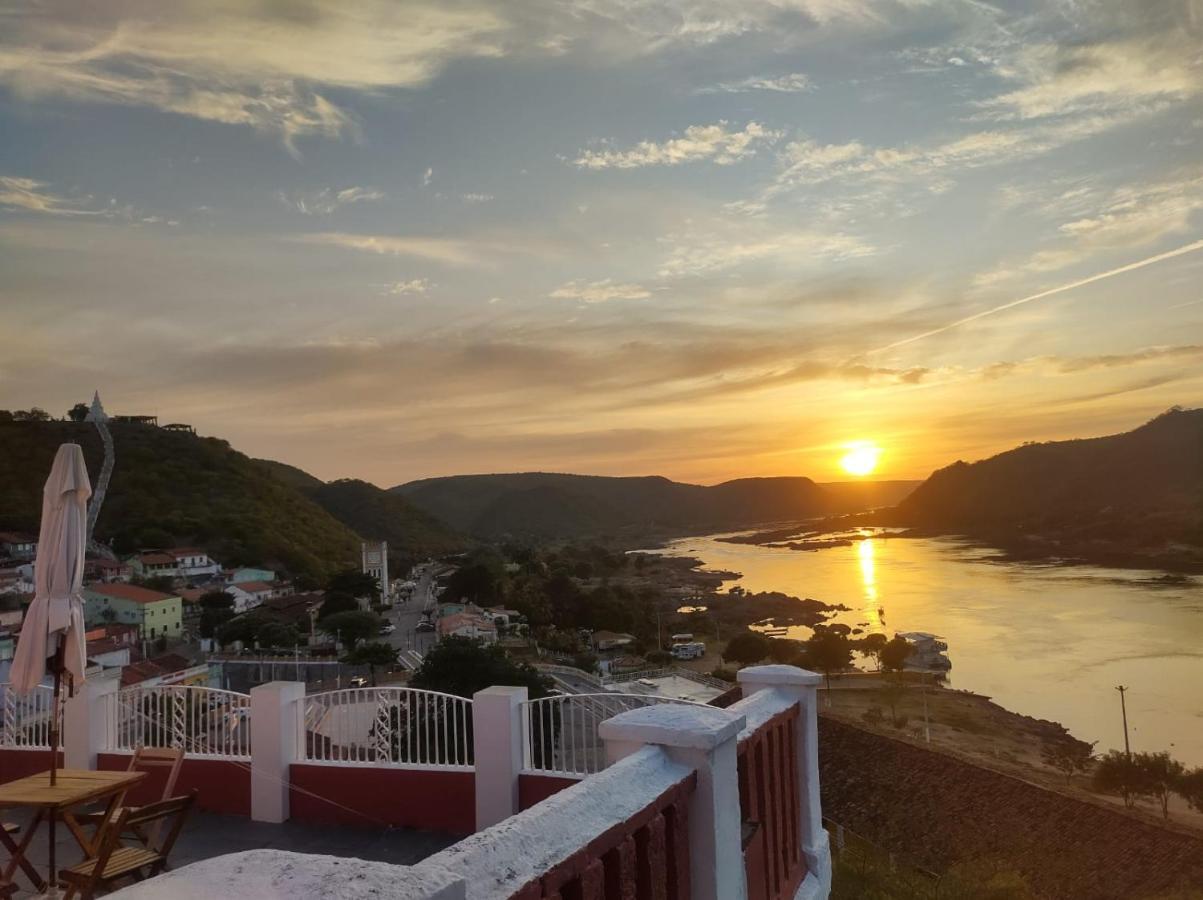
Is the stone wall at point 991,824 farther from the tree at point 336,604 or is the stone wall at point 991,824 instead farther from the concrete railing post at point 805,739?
the tree at point 336,604

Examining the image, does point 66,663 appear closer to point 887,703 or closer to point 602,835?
point 602,835

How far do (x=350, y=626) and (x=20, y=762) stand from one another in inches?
1321

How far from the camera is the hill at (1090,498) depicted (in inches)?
3209

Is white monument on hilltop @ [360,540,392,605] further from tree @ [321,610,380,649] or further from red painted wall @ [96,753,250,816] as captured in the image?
red painted wall @ [96,753,250,816]

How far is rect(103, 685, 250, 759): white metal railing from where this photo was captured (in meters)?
5.87

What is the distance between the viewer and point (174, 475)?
6706cm

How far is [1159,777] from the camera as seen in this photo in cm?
2262

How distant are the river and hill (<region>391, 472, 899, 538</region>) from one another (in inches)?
2833

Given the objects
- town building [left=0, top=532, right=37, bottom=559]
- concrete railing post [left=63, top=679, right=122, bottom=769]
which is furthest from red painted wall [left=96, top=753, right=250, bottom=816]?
town building [left=0, top=532, right=37, bottom=559]

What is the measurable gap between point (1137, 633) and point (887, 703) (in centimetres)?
1873

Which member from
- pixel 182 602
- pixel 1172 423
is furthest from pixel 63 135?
pixel 1172 423

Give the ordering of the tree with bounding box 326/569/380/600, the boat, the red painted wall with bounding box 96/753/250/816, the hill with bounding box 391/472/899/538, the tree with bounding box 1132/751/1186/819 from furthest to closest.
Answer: the hill with bounding box 391/472/899/538 < the tree with bounding box 326/569/380/600 < the boat < the tree with bounding box 1132/751/1186/819 < the red painted wall with bounding box 96/753/250/816

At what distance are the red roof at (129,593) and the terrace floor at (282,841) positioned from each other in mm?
41274

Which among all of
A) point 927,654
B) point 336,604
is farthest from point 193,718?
point 336,604
